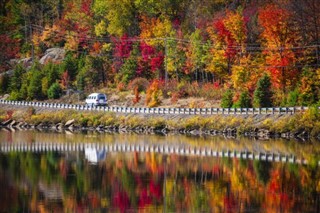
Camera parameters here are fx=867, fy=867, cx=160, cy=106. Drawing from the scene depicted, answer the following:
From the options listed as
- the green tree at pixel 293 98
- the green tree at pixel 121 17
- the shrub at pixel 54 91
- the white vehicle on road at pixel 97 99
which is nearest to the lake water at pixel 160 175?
the green tree at pixel 293 98

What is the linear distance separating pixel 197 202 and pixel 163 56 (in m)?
76.2

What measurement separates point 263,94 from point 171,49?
2572 centimetres

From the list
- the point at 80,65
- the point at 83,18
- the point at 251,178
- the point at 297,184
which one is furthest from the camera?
the point at 83,18

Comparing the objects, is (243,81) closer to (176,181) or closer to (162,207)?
(176,181)

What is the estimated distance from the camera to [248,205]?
4312cm

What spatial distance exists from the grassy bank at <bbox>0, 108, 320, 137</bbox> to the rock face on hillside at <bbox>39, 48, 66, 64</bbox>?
22.5 meters

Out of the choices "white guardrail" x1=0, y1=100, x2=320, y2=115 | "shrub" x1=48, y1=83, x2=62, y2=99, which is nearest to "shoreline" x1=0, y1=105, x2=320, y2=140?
"white guardrail" x1=0, y1=100, x2=320, y2=115

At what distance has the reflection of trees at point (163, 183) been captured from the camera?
43844 millimetres

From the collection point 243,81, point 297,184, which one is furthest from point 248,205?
point 243,81

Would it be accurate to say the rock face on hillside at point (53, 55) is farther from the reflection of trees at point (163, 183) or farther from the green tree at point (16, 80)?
the reflection of trees at point (163, 183)

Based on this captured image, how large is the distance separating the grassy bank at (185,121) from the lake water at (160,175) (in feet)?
16.6

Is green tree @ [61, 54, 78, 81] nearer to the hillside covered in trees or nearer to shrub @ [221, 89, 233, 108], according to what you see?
the hillside covered in trees

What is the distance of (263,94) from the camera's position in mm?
92312

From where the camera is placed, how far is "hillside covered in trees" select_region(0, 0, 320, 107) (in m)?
96.9
